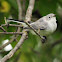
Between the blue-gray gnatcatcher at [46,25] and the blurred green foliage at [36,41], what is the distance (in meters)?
0.10

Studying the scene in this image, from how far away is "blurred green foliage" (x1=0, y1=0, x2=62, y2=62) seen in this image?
2975 millimetres

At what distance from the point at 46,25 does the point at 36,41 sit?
355 mm

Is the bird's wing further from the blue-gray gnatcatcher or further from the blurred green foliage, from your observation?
the blurred green foliage

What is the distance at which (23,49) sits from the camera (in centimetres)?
299

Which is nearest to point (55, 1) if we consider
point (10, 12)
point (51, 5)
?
point (51, 5)

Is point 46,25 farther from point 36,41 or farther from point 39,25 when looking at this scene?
point 36,41

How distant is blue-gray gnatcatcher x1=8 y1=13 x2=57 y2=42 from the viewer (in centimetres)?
290

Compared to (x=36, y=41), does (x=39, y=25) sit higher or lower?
higher

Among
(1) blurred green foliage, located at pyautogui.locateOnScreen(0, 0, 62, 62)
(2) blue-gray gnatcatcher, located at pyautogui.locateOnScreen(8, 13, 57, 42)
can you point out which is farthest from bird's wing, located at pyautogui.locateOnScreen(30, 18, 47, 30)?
(1) blurred green foliage, located at pyautogui.locateOnScreen(0, 0, 62, 62)

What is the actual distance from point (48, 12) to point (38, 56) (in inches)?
40.0

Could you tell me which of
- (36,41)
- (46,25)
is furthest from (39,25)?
(36,41)

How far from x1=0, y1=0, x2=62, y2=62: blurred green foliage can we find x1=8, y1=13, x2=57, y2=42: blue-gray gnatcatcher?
0.33ft

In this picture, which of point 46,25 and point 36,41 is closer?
point 36,41

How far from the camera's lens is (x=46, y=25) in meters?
3.06
